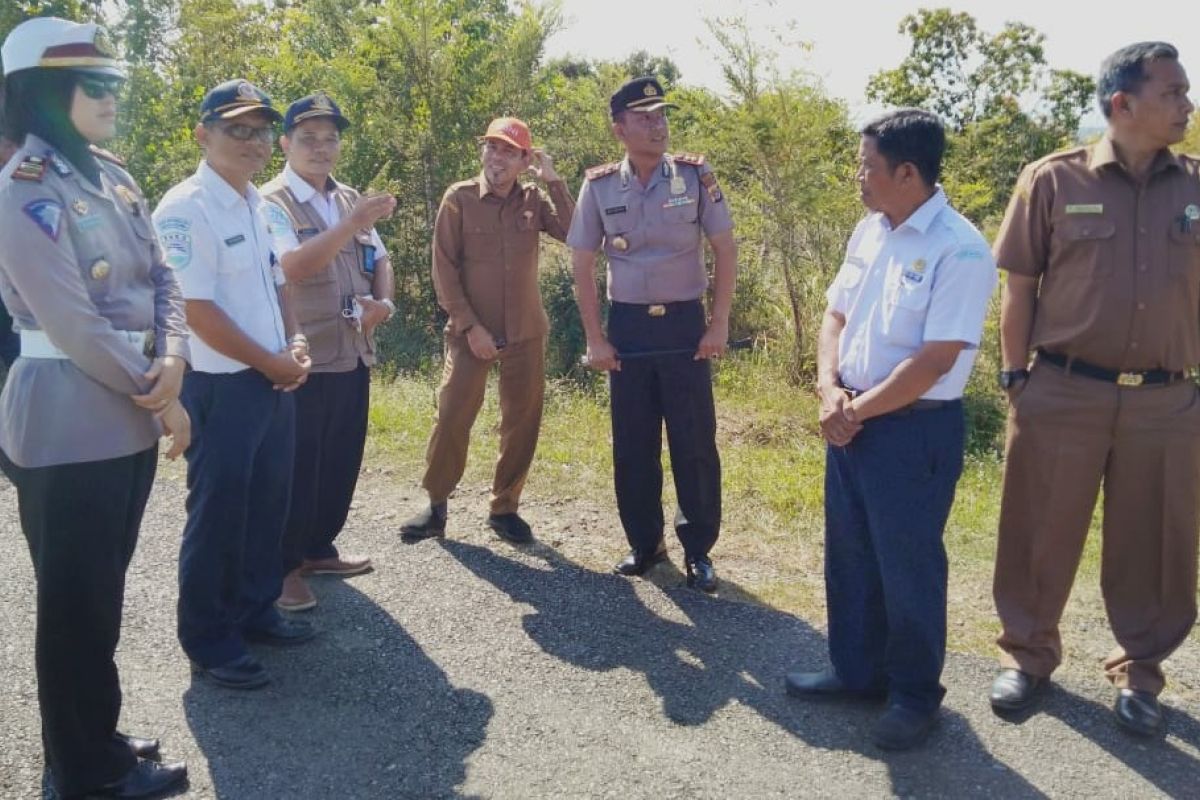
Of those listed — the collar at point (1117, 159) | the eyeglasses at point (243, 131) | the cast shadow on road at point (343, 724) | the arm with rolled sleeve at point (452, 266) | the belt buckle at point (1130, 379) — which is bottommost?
the cast shadow on road at point (343, 724)

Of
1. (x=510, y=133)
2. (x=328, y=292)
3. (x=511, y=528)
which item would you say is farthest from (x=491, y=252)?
(x=511, y=528)

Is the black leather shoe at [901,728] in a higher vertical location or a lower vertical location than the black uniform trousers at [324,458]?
lower

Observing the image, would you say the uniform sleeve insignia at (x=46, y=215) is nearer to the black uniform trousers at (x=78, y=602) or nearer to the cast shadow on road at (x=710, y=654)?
the black uniform trousers at (x=78, y=602)

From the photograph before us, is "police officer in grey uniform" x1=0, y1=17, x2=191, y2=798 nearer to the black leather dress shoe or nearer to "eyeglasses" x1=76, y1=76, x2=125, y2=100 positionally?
"eyeglasses" x1=76, y1=76, x2=125, y2=100

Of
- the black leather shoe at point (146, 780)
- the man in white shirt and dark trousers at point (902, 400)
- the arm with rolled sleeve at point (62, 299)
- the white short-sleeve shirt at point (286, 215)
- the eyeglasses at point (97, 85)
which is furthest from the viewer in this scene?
the white short-sleeve shirt at point (286, 215)

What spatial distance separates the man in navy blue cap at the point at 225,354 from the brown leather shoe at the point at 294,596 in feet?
1.66

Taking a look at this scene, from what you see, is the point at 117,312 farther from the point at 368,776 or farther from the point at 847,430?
the point at 847,430

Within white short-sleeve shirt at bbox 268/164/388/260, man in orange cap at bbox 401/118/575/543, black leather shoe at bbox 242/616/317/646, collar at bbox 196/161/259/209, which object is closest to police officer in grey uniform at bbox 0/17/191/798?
collar at bbox 196/161/259/209

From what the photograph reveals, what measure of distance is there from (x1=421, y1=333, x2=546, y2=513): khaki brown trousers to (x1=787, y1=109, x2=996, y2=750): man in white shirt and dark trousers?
2.00 metres

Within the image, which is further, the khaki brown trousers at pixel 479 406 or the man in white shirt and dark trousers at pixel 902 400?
the khaki brown trousers at pixel 479 406

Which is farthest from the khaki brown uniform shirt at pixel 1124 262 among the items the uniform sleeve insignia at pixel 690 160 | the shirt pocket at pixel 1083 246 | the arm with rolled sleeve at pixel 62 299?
the arm with rolled sleeve at pixel 62 299

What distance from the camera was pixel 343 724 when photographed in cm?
343

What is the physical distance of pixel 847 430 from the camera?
3309 millimetres

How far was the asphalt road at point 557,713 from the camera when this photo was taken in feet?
10.2
